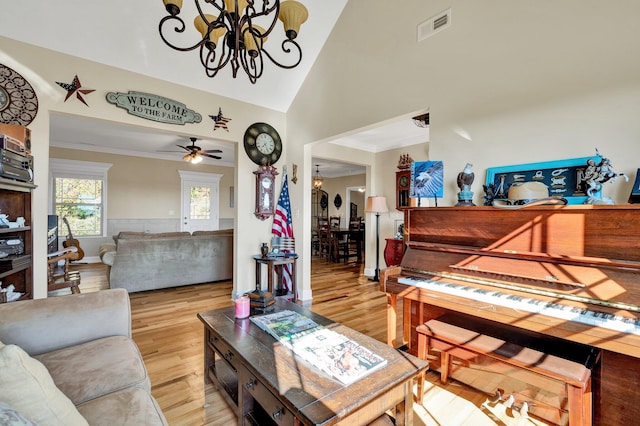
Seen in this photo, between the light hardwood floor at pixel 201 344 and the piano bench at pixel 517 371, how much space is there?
10 centimetres

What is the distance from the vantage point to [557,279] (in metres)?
1.60

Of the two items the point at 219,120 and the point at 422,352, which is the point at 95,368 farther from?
the point at 219,120

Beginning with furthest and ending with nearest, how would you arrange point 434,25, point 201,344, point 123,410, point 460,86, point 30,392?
point 201,344 < point 434,25 < point 460,86 < point 123,410 < point 30,392

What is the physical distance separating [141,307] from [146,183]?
4.52 metres

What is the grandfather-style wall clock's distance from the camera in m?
4.11

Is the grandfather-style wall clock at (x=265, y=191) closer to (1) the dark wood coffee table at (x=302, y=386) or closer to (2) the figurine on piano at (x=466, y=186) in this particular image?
(1) the dark wood coffee table at (x=302, y=386)

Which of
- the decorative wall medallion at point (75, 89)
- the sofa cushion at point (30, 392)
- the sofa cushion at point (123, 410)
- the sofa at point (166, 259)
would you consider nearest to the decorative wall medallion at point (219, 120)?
the decorative wall medallion at point (75, 89)

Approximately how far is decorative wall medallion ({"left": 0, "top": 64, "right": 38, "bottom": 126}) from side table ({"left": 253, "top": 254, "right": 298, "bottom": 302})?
8.49ft

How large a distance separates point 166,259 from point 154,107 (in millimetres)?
2234

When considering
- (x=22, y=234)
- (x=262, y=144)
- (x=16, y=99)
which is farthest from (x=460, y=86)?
(x=22, y=234)

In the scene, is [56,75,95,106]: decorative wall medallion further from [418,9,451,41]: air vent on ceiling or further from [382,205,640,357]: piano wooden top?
[382,205,640,357]: piano wooden top

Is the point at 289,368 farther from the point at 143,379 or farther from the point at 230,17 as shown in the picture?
the point at 230,17

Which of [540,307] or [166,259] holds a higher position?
[540,307]

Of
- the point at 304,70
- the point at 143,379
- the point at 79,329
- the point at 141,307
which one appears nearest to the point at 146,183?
the point at 141,307
